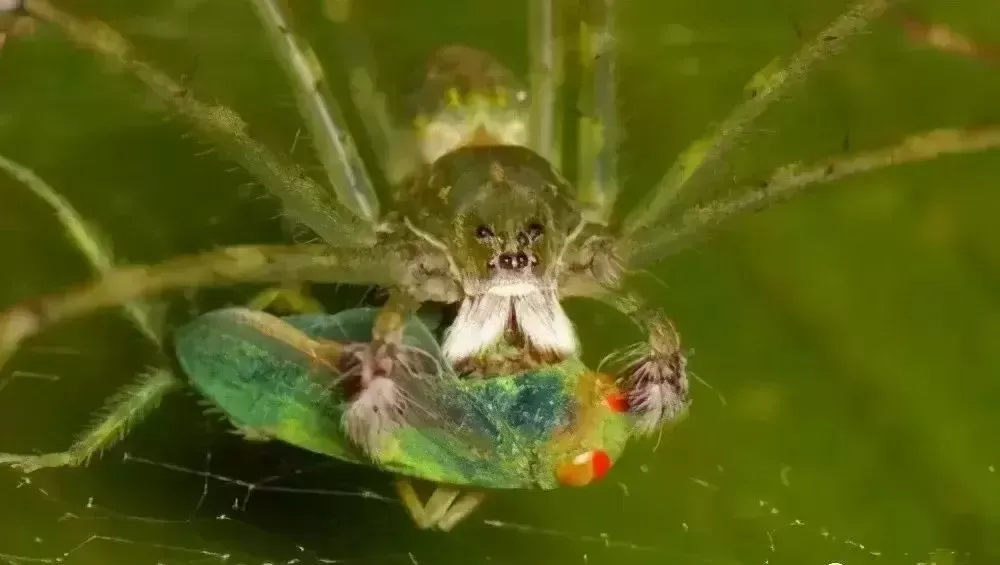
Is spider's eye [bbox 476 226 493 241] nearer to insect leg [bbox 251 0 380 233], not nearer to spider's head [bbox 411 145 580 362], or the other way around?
spider's head [bbox 411 145 580 362]

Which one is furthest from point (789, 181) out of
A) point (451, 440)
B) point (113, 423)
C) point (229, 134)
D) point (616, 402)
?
point (113, 423)

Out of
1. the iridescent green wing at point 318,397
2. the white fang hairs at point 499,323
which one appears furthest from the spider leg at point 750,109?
the iridescent green wing at point 318,397

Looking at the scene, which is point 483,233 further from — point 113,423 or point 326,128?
point 113,423

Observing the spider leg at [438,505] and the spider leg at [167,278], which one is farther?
the spider leg at [438,505]

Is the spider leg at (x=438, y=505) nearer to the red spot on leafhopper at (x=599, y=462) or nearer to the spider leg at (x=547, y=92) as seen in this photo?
the red spot on leafhopper at (x=599, y=462)

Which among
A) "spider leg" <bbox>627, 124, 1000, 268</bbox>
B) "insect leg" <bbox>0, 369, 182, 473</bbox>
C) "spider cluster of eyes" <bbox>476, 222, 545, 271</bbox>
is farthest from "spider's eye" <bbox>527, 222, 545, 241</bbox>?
"insect leg" <bbox>0, 369, 182, 473</bbox>

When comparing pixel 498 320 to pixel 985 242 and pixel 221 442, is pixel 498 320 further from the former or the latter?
pixel 985 242
